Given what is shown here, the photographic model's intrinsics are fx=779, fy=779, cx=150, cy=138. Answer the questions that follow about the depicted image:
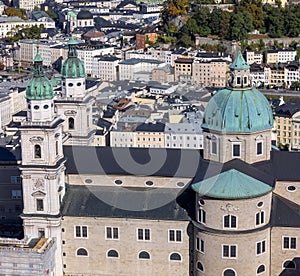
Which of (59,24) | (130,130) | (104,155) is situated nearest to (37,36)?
(59,24)

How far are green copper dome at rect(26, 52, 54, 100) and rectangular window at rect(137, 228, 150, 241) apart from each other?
9174 mm

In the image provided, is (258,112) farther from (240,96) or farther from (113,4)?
(113,4)

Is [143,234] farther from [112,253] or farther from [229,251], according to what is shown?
[229,251]

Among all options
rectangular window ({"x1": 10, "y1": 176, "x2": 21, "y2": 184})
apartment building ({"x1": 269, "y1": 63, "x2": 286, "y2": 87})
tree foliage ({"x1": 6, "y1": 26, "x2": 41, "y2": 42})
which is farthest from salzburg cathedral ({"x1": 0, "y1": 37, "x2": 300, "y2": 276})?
tree foliage ({"x1": 6, "y1": 26, "x2": 41, "y2": 42})

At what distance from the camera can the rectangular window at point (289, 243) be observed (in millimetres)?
43375

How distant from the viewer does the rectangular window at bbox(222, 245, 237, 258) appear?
137 ft

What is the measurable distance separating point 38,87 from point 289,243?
16419mm

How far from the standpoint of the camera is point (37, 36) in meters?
154

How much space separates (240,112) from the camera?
4288 centimetres

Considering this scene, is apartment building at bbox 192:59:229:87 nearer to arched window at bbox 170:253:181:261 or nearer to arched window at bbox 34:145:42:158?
arched window at bbox 170:253:181:261

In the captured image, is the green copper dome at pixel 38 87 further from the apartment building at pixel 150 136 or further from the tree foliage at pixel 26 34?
the tree foliage at pixel 26 34

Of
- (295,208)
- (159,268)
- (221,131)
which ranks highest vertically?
(221,131)

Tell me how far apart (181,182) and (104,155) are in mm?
4942

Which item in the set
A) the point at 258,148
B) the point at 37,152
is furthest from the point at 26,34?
the point at 258,148
